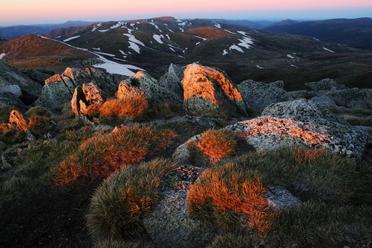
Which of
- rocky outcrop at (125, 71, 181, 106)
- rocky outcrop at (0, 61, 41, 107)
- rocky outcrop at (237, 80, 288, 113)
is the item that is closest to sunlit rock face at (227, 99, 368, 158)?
rocky outcrop at (125, 71, 181, 106)

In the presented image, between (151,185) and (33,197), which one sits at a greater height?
(151,185)

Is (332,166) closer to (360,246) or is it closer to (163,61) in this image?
(360,246)

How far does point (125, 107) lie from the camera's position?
20.5 m

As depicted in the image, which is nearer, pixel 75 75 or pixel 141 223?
pixel 141 223

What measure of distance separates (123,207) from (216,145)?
4686 millimetres

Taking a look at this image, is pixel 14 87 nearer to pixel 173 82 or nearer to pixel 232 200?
pixel 173 82

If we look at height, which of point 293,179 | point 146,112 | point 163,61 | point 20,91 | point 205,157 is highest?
point 293,179

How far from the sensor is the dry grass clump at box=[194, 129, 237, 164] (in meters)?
12.6

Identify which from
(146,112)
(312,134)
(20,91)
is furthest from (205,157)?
(20,91)

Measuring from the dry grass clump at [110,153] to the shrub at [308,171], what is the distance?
4.32 meters

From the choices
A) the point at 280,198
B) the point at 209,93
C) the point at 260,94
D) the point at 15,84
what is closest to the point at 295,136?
the point at 280,198

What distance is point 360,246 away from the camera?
630 cm

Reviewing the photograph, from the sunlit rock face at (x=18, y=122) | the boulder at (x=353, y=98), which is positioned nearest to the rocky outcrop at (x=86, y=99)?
the sunlit rock face at (x=18, y=122)

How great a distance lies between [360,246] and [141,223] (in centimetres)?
444
